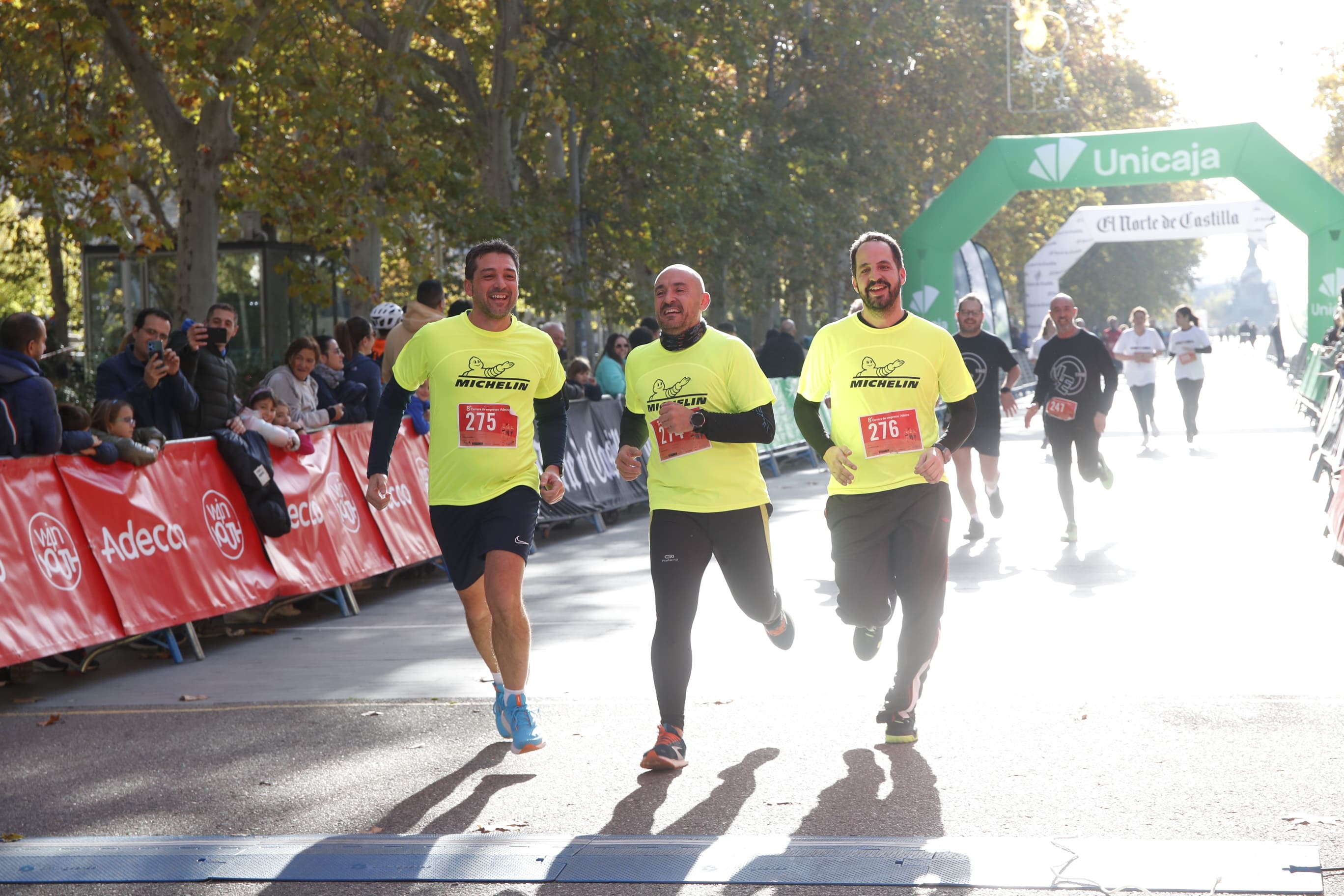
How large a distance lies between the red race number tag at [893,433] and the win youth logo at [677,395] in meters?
0.66

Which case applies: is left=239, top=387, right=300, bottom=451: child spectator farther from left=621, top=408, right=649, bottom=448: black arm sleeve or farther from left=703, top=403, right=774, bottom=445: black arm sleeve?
left=703, top=403, right=774, bottom=445: black arm sleeve

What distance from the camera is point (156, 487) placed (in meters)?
8.70

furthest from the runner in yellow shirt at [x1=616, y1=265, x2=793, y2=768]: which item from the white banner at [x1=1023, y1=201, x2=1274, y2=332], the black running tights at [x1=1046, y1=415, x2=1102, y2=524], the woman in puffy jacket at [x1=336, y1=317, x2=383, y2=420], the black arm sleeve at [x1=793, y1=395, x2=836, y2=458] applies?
the white banner at [x1=1023, y1=201, x2=1274, y2=332]

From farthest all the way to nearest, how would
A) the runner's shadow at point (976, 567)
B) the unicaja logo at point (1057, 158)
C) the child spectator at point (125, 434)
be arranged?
the unicaja logo at point (1057, 158)
the runner's shadow at point (976, 567)
the child spectator at point (125, 434)

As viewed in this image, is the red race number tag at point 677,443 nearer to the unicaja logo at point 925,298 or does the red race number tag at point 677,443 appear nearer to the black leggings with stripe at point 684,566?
the black leggings with stripe at point 684,566

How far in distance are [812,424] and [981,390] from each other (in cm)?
618

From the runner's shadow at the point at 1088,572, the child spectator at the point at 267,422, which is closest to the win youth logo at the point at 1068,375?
the runner's shadow at the point at 1088,572

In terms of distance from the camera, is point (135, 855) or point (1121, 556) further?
point (1121, 556)

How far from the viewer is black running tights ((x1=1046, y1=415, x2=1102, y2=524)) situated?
12.3m

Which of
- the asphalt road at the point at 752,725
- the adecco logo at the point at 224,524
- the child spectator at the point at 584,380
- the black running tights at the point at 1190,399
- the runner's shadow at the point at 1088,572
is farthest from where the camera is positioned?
the black running tights at the point at 1190,399

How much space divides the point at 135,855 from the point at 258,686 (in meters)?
2.94

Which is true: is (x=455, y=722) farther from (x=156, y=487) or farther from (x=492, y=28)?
(x=492, y=28)

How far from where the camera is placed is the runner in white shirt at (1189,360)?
20.6 meters

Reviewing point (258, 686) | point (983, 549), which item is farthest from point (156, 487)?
point (983, 549)
